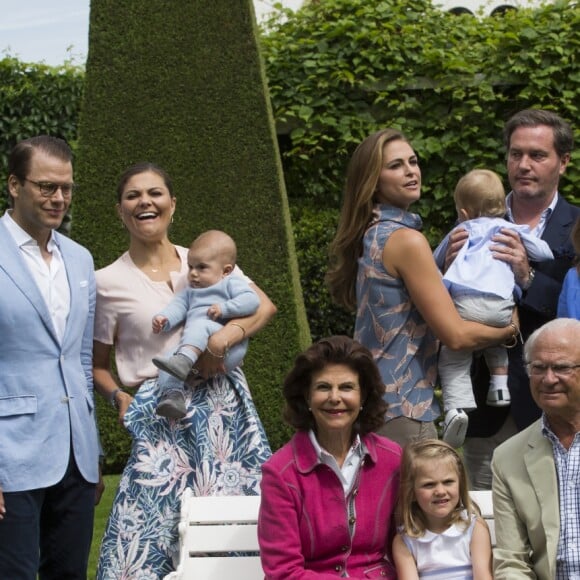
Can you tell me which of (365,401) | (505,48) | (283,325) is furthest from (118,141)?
(365,401)

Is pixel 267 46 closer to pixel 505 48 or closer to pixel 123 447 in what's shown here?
pixel 505 48

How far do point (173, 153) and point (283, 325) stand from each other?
4.91 feet

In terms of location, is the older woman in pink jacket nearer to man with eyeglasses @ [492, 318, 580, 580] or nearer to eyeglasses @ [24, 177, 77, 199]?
man with eyeglasses @ [492, 318, 580, 580]

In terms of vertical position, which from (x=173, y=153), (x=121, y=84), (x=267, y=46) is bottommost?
(x=173, y=153)

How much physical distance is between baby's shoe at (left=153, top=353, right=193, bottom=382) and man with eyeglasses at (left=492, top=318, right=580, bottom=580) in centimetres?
→ 112

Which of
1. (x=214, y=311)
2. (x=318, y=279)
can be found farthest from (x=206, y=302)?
(x=318, y=279)

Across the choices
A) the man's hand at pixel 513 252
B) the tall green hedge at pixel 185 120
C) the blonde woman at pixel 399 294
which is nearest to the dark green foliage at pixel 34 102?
the tall green hedge at pixel 185 120

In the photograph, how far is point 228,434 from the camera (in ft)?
13.2

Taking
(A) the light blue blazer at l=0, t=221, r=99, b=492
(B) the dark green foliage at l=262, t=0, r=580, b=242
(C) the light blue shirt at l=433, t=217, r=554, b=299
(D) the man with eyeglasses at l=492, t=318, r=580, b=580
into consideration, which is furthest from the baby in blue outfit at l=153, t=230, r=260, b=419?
(B) the dark green foliage at l=262, t=0, r=580, b=242

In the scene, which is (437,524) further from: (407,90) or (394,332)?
(407,90)

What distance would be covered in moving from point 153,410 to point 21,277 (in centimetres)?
66

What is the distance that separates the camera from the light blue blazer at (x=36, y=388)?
146 inches

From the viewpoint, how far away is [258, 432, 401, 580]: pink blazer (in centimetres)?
344

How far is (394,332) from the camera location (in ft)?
12.6
